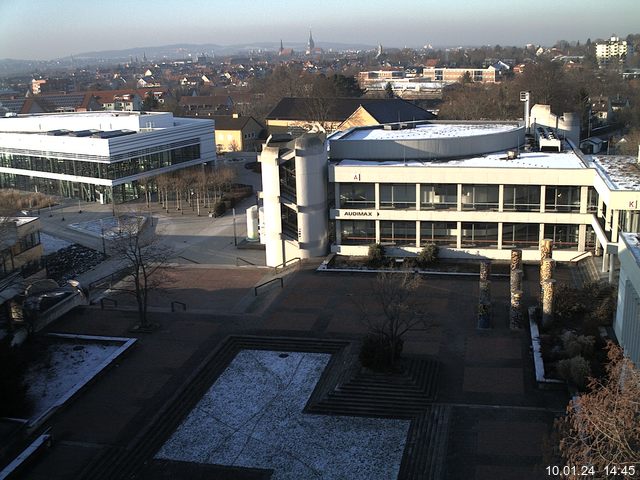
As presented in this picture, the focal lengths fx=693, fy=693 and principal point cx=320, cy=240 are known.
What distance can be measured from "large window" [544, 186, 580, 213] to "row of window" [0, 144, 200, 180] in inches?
1420

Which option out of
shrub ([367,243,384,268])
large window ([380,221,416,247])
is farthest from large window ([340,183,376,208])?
shrub ([367,243,384,268])

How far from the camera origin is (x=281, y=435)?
68.2 ft

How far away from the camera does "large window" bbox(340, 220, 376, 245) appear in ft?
125

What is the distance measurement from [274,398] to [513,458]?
26.1 feet

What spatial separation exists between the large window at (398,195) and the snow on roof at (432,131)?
4813 mm

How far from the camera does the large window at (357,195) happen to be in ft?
124

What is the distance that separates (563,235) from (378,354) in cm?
1629

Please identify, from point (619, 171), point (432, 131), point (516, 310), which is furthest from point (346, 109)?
point (516, 310)

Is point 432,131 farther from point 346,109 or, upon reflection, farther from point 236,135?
point 236,135

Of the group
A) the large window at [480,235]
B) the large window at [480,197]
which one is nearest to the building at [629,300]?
the large window at [480,197]

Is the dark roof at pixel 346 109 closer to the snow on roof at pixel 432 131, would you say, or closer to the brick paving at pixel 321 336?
the snow on roof at pixel 432 131

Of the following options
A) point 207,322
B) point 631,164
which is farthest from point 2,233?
point 631,164

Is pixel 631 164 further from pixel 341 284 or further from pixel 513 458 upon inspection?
pixel 513 458

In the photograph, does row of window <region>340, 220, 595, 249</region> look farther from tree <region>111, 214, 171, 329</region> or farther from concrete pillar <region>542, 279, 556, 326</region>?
tree <region>111, 214, 171, 329</region>
